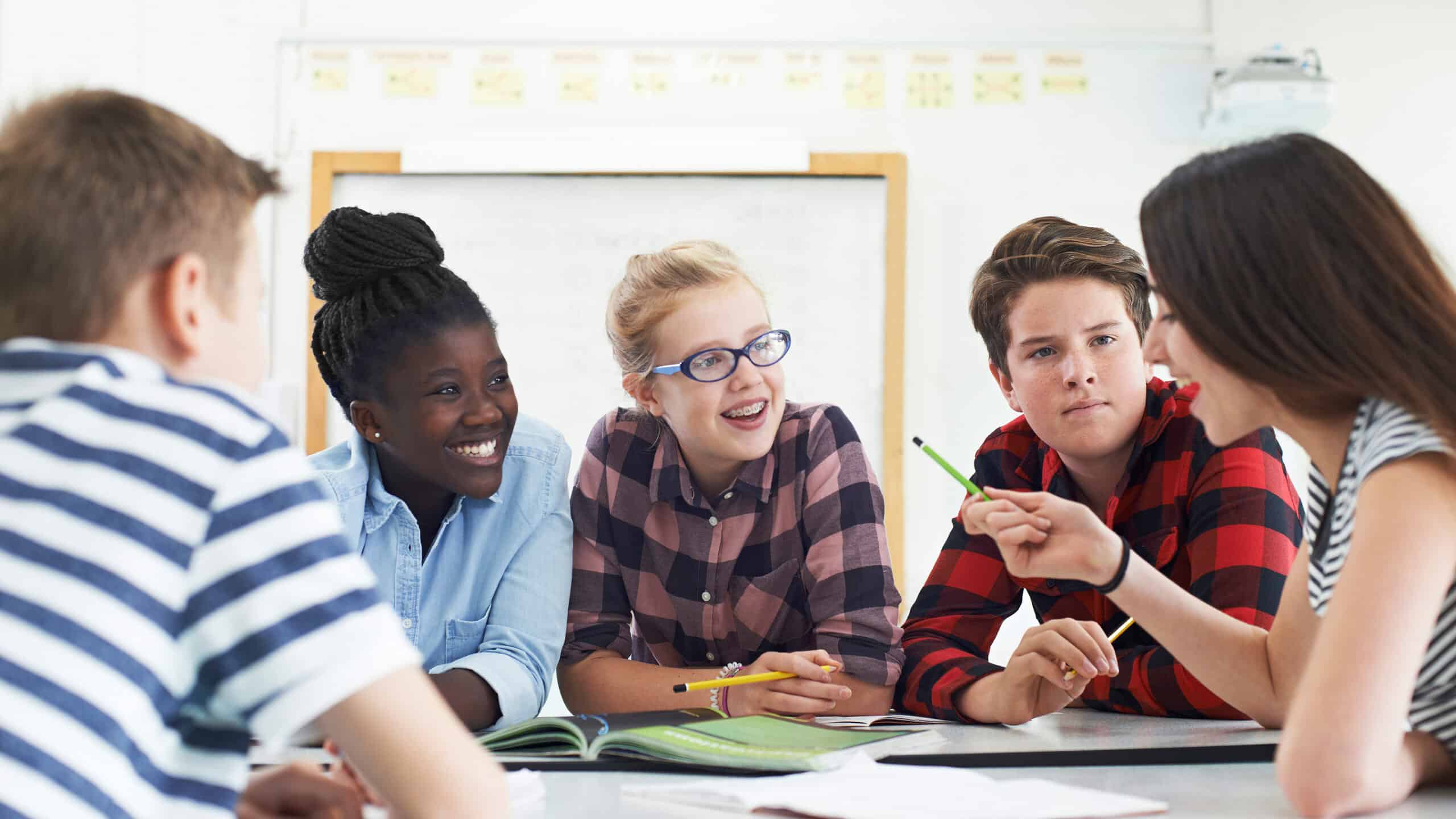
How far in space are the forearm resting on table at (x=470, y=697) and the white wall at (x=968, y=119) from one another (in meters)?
1.78

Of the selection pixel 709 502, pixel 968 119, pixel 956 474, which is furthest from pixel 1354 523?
pixel 968 119

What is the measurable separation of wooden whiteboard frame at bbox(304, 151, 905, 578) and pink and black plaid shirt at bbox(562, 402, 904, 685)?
1.28 metres

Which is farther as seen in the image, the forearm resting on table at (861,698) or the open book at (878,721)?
the forearm resting on table at (861,698)

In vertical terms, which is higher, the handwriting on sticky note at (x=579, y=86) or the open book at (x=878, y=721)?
the handwriting on sticky note at (x=579, y=86)

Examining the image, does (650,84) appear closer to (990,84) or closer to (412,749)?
(990,84)

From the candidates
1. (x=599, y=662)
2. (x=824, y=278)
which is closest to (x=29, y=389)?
(x=599, y=662)

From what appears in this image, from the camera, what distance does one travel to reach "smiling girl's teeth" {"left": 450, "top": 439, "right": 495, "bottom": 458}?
1479 mm

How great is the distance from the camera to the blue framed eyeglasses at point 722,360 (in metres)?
1.59

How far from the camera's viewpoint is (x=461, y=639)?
4.78 ft

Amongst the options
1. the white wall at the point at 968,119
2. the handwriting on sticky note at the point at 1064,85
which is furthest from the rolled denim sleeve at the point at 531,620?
the handwriting on sticky note at the point at 1064,85

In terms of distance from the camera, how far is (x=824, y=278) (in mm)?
2939

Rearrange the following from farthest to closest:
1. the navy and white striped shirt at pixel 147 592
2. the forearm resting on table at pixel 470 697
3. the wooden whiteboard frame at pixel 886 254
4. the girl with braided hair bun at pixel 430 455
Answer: the wooden whiteboard frame at pixel 886 254
the girl with braided hair bun at pixel 430 455
the forearm resting on table at pixel 470 697
the navy and white striped shirt at pixel 147 592

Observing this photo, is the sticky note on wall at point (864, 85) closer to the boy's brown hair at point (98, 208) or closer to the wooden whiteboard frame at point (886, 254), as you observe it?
the wooden whiteboard frame at point (886, 254)

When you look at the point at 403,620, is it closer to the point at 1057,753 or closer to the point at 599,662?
the point at 599,662
